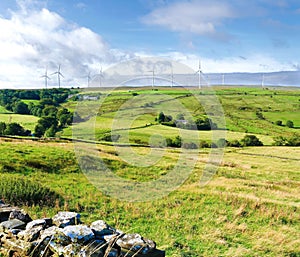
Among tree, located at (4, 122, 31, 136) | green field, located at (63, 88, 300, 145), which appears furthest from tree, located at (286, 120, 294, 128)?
tree, located at (4, 122, 31, 136)

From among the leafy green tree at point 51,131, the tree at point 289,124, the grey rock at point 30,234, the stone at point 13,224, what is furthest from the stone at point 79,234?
the tree at point 289,124

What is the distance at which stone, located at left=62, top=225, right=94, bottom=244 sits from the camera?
6816mm

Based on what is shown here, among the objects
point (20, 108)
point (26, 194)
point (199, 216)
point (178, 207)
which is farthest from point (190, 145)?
point (20, 108)

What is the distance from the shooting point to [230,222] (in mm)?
14367

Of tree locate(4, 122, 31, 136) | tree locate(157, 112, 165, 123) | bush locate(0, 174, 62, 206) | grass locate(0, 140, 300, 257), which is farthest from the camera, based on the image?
tree locate(157, 112, 165, 123)

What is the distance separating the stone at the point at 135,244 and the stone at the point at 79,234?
2.07 ft

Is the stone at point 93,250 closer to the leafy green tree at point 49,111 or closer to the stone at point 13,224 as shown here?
the stone at point 13,224

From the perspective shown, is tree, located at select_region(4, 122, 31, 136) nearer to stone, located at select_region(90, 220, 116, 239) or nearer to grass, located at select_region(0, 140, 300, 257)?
grass, located at select_region(0, 140, 300, 257)

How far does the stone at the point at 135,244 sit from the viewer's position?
687 centimetres

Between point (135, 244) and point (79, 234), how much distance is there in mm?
1164

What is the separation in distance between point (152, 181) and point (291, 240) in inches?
516

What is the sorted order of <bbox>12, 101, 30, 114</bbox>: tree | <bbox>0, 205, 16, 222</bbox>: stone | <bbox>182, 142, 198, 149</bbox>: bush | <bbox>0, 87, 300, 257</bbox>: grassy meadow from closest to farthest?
<bbox>0, 205, 16, 222</bbox>: stone
<bbox>0, 87, 300, 257</bbox>: grassy meadow
<bbox>182, 142, 198, 149</bbox>: bush
<bbox>12, 101, 30, 114</bbox>: tree

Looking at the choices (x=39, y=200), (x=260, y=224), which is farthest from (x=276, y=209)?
(x=39, y=200)

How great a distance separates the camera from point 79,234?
690 centimetres
